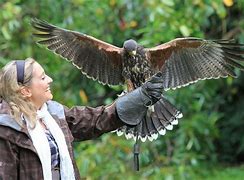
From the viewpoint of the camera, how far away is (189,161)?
21.6 feet

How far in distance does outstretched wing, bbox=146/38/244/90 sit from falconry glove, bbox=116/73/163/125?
37.4 inches

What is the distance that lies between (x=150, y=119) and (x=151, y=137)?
11 cm

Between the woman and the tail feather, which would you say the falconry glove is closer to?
the woman

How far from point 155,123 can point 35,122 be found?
0.92 m

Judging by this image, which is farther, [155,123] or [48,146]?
[155,123]

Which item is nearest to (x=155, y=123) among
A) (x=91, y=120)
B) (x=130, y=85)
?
(x=130, y=85)

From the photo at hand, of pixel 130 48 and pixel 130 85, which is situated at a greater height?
pixel 130 48

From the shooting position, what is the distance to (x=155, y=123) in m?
3.77

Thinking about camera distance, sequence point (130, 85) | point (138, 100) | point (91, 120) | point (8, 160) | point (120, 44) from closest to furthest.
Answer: point (8, 160) < point (138, 100) < point (91, 120) < point (130, 85) < point (120, 44)

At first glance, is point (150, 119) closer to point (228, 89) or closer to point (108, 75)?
point (108, 75)

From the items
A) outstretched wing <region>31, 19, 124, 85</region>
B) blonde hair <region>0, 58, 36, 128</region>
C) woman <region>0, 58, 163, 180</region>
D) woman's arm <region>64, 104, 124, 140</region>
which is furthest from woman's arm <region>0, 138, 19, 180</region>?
outstretched wing <region>31, 19, 124, 85</region>

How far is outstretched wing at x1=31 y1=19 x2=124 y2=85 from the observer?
423 cm

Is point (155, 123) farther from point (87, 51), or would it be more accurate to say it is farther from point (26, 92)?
point (26, 92)

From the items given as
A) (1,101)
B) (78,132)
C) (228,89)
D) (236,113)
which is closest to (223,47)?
(78,132)
